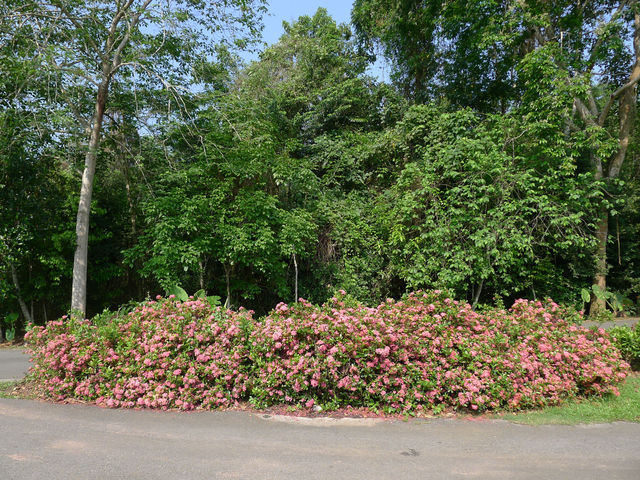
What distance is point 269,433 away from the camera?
3.94 m

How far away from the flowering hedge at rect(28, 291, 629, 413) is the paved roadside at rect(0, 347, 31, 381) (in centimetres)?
141

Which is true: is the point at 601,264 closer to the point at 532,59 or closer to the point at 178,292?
the point at 532,59

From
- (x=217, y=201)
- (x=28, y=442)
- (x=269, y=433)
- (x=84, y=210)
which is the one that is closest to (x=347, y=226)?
(x=217, y=201)

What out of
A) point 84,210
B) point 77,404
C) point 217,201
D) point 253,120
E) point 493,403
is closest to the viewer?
point 493,403

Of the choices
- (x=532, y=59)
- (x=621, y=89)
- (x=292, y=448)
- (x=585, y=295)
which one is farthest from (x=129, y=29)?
(x=585, y=295)

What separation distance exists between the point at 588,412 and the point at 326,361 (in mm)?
3101

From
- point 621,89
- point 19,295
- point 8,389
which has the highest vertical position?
point 621,89

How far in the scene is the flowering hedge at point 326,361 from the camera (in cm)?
455

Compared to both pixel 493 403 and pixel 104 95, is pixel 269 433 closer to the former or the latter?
pixel 493 403

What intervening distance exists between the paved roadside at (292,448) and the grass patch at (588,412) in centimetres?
16

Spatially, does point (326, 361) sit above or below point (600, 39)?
below

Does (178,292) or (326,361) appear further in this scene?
(178,292)

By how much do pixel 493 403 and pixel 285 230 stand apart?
6253 millimetres

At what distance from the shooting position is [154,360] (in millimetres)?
4793
